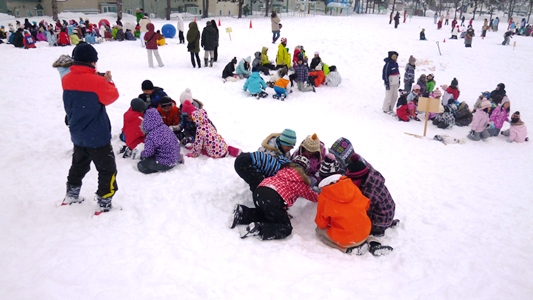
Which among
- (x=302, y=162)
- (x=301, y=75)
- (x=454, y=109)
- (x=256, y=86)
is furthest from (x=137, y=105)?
(x=454, y=109)

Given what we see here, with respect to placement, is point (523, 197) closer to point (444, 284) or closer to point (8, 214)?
point (444, 284)

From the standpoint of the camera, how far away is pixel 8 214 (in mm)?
4219

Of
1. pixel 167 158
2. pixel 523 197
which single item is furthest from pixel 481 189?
pixel 167 158

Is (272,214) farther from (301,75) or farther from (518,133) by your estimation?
(301,75)

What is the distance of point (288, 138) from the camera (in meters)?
5.00

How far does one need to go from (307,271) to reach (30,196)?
13.2 ft

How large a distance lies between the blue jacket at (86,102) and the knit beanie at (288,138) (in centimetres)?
239

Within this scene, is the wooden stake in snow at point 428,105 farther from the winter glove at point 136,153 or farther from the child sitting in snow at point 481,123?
the winter glove at point 136,153

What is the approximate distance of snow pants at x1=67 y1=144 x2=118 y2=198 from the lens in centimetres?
405

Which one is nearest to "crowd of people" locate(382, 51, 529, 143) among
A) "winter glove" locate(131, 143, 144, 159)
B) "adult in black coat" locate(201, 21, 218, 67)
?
"adult in black coat" locate(201, 21, 218, 67)

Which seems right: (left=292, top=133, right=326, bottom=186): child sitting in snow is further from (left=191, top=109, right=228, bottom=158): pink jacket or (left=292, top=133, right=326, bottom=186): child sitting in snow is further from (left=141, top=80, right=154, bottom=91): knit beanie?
(left=141, top=80, right=154, bottom=91): knit beanie

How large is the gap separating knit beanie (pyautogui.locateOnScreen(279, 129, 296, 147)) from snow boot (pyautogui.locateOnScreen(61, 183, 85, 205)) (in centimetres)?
293

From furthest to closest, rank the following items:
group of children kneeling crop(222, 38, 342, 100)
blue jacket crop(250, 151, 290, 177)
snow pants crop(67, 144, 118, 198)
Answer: group of children kneeling crop(222, 38, 342, 100) → blue jacket crop(250, 151, 290, 177) → snow pants crop(67, 144, 118, 198)

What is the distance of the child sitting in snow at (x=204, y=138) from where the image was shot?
6305 millimetres
